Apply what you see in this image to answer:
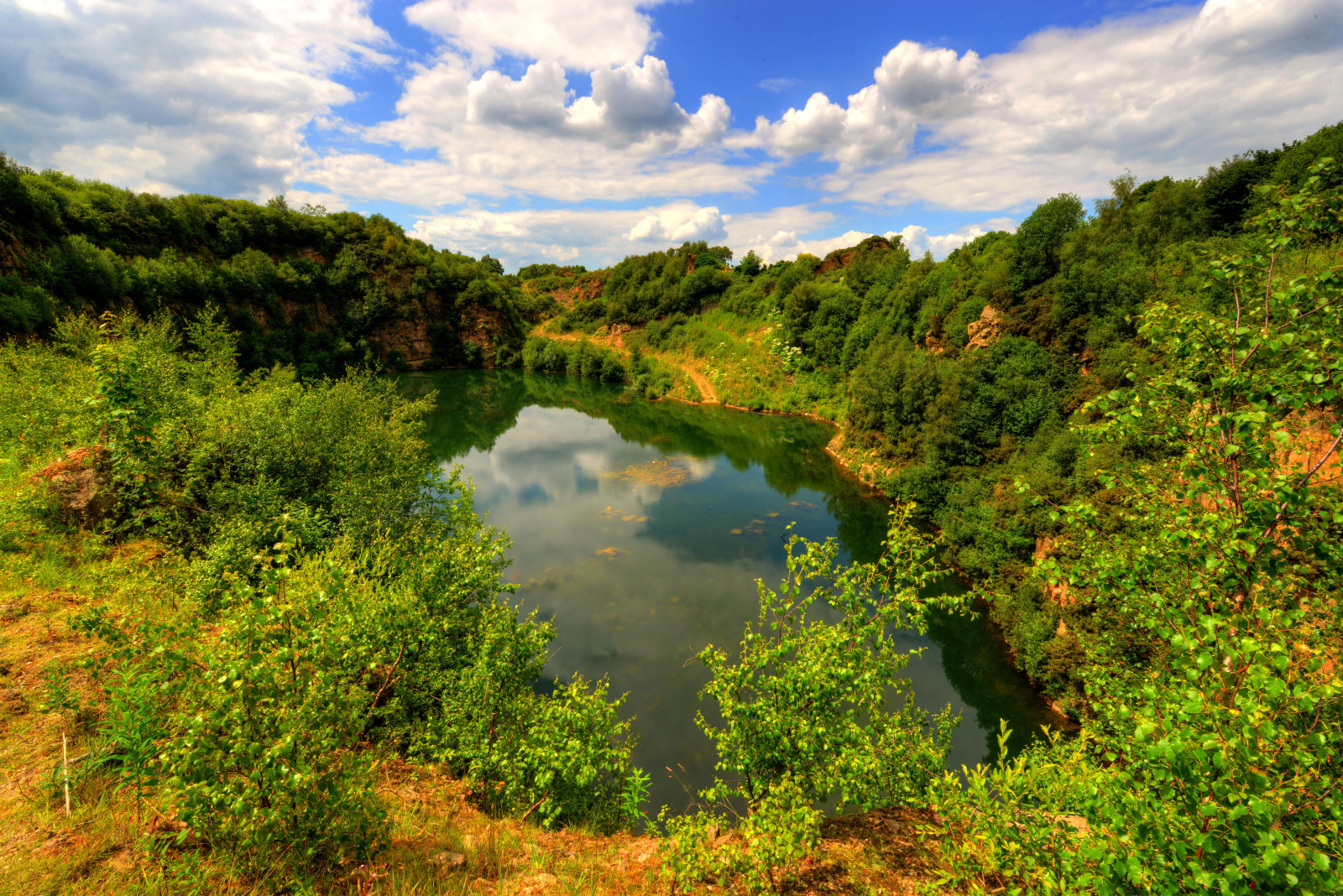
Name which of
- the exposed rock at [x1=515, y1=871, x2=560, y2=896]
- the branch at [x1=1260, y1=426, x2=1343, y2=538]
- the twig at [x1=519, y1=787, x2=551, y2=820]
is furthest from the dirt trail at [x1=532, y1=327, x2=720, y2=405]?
the branch at [x1=1260, y1=426, x2=1343, y2=538]

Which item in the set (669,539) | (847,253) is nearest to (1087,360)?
(669,539)

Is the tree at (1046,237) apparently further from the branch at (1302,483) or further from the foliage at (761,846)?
the foliage at (761,846)

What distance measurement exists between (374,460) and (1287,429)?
17.5 meters

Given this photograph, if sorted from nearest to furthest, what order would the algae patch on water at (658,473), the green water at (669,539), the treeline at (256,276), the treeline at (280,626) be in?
the treeline at (280,626), the green water at (669,539), the treeline at (256,276), the algae patch on water at (658,473)

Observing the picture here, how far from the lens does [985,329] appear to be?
26.5 metres

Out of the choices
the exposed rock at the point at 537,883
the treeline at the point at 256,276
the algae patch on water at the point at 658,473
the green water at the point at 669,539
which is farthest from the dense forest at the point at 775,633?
the algae patch on water at the point at 658,473

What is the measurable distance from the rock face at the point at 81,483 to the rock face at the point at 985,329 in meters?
32.4

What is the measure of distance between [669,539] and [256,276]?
5330 cm

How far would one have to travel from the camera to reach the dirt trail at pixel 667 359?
5469 centimetres

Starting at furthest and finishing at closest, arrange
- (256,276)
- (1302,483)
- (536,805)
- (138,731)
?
(256,276), (536,805), (1302,483), (138,731)

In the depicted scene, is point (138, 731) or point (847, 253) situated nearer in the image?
point (138, 731)

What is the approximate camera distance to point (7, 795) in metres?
4.54

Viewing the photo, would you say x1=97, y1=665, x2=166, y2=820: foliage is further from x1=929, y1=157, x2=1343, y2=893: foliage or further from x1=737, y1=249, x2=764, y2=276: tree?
x1=737, y1=249, x2=764, y2=276: tree

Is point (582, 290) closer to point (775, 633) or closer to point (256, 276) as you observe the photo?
point (256, 276)
